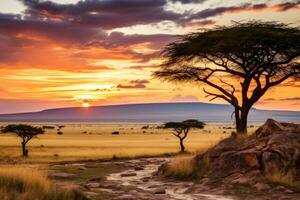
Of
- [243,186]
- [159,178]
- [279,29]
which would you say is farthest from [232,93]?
[243,186]

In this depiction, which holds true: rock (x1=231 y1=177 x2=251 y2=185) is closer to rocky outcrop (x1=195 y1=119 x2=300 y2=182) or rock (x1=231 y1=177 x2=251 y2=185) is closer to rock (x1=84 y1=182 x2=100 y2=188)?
rocky outcrop (x1=195 y1=119 x2=300 y2=182)

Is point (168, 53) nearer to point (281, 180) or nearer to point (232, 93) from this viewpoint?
point (232, 93)

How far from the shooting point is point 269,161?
78.1 ft

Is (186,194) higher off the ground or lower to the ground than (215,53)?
lower

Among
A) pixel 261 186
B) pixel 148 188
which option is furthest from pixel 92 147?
pixel 261 186

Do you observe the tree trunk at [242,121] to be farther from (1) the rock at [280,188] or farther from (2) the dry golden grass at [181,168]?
(1) the rock at [280,188]

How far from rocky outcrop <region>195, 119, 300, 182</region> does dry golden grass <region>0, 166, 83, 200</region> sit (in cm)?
956

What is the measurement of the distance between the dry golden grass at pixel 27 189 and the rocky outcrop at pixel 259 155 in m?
9.56

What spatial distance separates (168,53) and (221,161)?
13311 millimetres

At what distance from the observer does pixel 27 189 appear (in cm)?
1655

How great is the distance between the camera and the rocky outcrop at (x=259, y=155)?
2353cm

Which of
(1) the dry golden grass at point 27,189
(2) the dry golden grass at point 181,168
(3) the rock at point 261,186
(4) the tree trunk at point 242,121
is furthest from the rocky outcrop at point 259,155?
(1) the dry golden grass at point 27,189

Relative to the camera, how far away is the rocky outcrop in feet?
77.2

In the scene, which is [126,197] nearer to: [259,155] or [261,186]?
[261,186]
